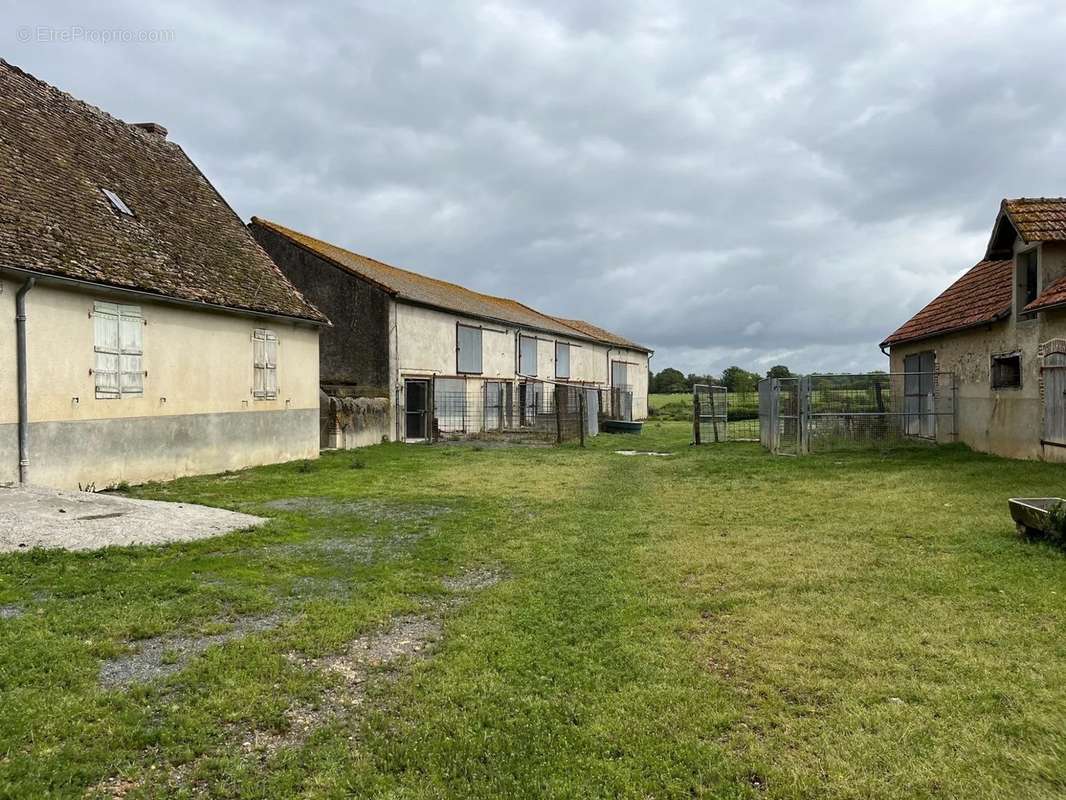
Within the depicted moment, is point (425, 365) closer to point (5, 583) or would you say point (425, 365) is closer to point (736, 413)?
point (736, 413)

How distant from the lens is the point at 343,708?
3740 mm

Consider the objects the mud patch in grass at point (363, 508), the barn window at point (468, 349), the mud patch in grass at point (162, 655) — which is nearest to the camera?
the mud patch in grass at point (162, 655)

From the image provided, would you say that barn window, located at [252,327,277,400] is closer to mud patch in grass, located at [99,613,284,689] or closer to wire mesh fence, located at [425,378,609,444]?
wire mesh fence, located at [425,378,609,444]

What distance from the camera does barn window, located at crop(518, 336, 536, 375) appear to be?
95.6 ft

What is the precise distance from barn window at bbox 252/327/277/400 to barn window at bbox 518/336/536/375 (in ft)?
46.6

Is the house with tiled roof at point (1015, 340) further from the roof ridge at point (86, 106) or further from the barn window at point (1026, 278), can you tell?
the roof ridge at point (86, 106)

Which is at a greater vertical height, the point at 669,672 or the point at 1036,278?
the point at 1036,278

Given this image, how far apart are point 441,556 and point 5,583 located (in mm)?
3614

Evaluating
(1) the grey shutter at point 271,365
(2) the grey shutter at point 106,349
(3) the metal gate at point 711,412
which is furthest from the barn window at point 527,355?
(2) the grey shutter at point 106,349

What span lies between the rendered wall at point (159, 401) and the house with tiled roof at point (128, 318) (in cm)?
2

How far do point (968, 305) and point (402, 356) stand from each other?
1581 centimetres

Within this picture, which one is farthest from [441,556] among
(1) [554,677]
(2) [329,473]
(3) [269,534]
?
(2) [329,473]

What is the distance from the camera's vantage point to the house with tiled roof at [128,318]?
10.5m

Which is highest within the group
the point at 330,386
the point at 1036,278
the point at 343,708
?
the point at 1036,278
